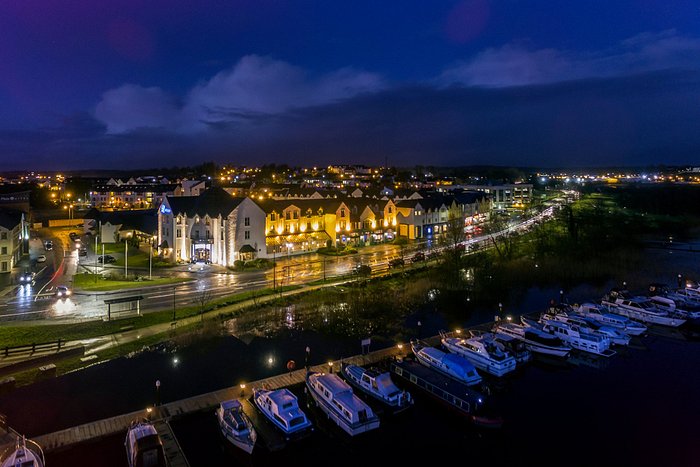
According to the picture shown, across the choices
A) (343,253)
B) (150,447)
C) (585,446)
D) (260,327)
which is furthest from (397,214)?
(150,447)

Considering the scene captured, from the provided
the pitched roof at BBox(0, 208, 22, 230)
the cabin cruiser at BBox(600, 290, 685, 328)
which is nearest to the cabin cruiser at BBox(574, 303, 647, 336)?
the cabin cruiser at BBox(600, 290, 685, 328)

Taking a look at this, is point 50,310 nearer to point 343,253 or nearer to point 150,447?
point 150,447

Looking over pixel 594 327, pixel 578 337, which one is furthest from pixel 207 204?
pixel 594 327

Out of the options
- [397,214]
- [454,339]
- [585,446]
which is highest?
[397,214]

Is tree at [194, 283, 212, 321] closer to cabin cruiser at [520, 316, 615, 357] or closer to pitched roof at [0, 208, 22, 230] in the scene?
pitched roof at [0, 208, 22, 230]

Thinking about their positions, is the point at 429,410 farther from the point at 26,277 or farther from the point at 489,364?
the point at 26,277

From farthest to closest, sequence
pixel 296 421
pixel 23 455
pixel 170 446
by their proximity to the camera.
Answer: pixel 296 421, pixel 170 446, pixel 23 455

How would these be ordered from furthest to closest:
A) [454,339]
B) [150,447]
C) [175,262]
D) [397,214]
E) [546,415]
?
[397,214] < [175,262] < [454,339] < [546,415] < [150,447]
